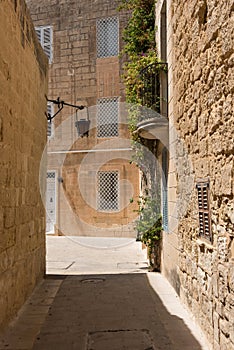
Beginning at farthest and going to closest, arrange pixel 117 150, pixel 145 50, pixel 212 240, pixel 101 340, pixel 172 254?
pixel 117 150 → pixel 145 50 → pixel 172 254 → pixel 101 340 → pixel 212 240

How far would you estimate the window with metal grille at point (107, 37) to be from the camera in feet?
47.3

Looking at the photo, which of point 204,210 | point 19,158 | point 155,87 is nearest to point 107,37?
point 155,87

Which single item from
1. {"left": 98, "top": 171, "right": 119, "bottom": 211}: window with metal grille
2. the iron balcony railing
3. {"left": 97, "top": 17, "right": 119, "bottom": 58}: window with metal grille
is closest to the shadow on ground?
the iron balcony railing

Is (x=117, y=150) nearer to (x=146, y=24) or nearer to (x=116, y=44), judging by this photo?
(x=116, y=44)

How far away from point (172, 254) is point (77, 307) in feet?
5.63

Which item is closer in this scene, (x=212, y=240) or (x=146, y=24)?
(x=212, y=240)

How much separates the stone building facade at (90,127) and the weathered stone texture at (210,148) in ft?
29.9

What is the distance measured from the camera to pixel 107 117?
14.3 metres

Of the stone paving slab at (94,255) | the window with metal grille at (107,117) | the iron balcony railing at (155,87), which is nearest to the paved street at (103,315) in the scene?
the stone paving slab at (94,255)

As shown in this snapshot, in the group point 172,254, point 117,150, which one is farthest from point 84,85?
point 172,254

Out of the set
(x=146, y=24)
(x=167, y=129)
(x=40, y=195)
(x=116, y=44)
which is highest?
(x=116, y=44)

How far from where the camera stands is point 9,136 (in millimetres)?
4094

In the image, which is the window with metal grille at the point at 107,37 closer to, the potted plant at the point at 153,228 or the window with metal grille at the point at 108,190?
the window with metal grille at the point at 108,190

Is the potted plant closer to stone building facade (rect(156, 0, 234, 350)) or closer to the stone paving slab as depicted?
the stone paving slab
